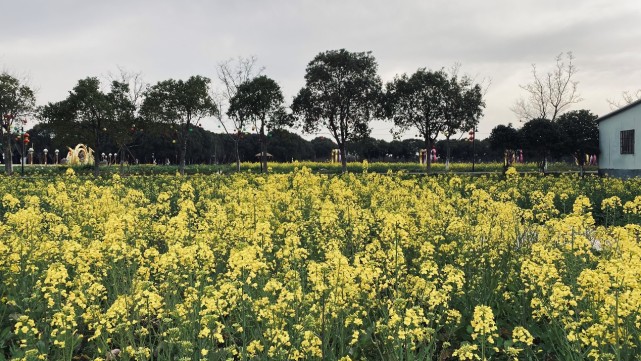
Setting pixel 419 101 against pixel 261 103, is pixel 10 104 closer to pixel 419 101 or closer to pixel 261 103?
pixel 261 103

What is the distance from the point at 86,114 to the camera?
40.3 m

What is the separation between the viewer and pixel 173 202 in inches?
664

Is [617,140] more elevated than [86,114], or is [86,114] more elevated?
[86,114]

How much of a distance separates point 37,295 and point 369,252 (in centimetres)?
387

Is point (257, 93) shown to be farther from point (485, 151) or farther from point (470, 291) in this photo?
point (485, 151)

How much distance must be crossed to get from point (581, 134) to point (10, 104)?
46.0m

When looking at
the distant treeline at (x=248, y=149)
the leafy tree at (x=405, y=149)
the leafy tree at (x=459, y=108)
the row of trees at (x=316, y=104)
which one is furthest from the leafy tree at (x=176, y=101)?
the leafy tree at (x=405, y=149)

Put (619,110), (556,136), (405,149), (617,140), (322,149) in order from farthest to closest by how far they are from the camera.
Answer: (322,149), (405,149), (556,136), (617,140), (619,110)

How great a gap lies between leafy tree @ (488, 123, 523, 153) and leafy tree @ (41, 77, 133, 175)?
31.1 m

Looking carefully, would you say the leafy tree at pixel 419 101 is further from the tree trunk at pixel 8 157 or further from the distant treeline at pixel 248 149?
the distant treeline at pixel 248 149

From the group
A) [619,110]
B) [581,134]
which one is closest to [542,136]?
[581,134]

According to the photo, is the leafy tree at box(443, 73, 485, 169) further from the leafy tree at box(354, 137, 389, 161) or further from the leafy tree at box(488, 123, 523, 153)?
the leafy tree at box(354, 137, 389, 161)

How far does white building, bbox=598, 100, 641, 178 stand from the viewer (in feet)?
103

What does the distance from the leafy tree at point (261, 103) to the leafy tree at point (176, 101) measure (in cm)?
379
